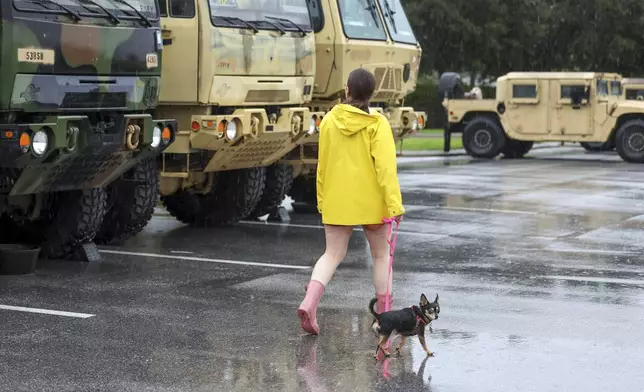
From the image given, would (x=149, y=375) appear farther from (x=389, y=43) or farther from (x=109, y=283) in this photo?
(x=389, y=43)

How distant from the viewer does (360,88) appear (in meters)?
8.05

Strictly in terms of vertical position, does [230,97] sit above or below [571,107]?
above

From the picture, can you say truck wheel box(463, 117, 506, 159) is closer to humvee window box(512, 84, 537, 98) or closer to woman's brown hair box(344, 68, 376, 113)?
humvee window box(512, 84, 537, 98)

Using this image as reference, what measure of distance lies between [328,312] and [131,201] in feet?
11.0

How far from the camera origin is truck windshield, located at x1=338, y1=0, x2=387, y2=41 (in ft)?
48.0

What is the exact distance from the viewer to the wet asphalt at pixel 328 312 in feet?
23.6

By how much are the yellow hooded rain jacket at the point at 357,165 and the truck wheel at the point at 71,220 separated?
12.1 ft

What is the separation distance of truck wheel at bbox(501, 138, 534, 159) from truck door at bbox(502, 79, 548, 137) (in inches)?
27.0

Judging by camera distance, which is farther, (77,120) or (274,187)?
(274,187)

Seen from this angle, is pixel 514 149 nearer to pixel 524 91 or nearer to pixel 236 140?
pixel 524 91

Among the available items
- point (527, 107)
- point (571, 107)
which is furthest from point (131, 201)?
point (527, 107)

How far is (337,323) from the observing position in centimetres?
874

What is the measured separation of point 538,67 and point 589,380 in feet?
129

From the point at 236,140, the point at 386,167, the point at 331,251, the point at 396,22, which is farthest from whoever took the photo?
the point at 396,22
